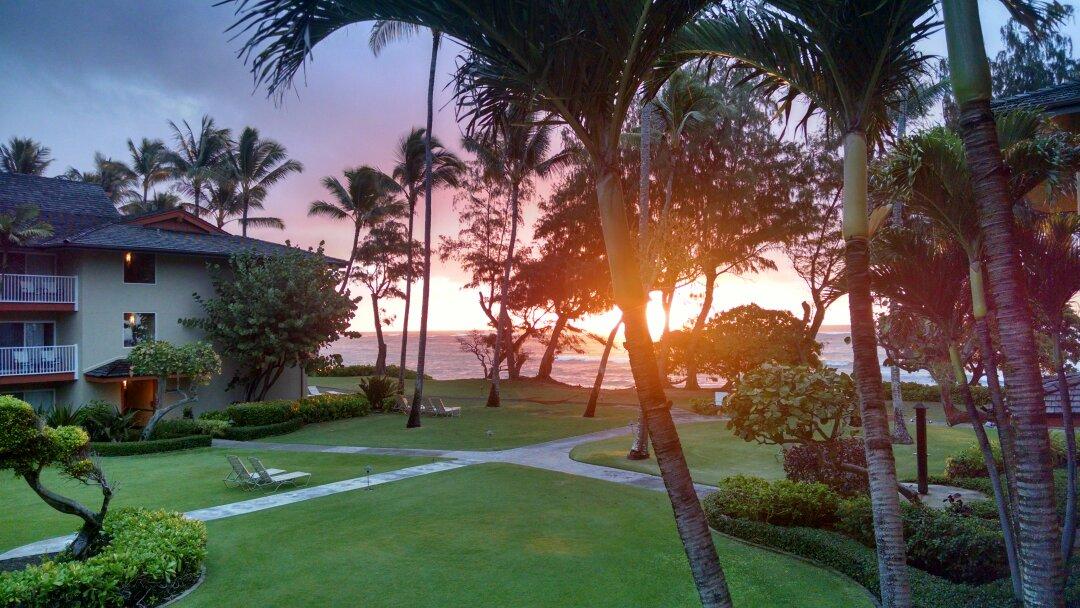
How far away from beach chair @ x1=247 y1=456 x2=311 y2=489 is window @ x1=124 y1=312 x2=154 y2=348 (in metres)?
14.7

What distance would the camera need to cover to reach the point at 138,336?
26047 mm

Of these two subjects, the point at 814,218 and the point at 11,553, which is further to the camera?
the point at 814,218

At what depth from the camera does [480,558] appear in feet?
31.2

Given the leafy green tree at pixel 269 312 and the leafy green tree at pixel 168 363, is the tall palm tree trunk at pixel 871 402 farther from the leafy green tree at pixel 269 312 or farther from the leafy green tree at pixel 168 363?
the leafy green tree at pixel 269 312

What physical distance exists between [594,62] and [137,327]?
27.7 m

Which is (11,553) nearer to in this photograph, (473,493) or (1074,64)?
(473,493)

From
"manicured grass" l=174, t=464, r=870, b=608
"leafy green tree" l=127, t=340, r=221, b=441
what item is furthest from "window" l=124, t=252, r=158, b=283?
"manicured grass" l=174, t=464, r=870, b=608

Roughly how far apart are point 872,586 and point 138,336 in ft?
90.7

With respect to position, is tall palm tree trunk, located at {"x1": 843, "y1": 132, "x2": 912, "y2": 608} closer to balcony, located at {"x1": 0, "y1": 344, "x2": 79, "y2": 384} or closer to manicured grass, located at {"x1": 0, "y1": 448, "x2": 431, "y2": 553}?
manicured grass, located at {"x1": 0, "y1": 448, "x2": 431, "y2": 553}

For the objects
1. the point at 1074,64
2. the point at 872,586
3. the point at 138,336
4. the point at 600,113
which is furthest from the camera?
the point at 1074,64

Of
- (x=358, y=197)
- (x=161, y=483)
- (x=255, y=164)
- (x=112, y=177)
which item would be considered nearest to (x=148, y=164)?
(x=112, y=177)

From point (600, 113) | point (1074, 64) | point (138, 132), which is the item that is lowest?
point (600, 113)

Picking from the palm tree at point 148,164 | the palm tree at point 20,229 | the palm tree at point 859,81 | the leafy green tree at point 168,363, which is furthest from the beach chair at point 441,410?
the palm tree at point 148,164

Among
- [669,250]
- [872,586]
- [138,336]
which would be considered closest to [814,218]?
[669,250]
